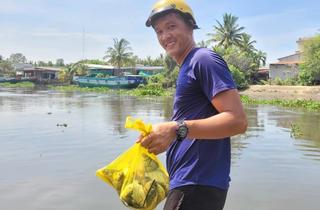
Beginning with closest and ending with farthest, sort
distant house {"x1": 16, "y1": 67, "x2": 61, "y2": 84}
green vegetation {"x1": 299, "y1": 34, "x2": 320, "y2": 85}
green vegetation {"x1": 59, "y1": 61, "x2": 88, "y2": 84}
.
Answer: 1. green vegetation {"x1": 299, "y1": 34, "x2": 320, "y2": 85}
2. green vegetation {"x1": 59, "y1": 61, "x2": 88, "y2": 84}
3. distant house {"x1": 16, "y1": 67, "x2": 61, "y2": 84}

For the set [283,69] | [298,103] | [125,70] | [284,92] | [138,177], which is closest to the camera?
[138,177]

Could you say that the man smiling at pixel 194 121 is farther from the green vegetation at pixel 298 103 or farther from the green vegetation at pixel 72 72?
the green vegetation at pixel 72 72

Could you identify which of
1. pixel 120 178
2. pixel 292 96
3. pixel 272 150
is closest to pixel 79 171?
pixel 272 150

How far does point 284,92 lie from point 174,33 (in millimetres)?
40165

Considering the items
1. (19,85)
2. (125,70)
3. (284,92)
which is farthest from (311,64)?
(19,85)

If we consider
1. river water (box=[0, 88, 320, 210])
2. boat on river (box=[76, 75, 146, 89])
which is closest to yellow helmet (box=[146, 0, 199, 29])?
river water (box=[0, 88, 320, 210])

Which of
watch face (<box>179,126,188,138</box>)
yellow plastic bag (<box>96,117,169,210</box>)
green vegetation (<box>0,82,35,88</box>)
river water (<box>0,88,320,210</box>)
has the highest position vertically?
watch face (<box>179,126,188,138</box>)

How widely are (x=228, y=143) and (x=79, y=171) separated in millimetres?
6447

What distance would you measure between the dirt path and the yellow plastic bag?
36035 millimetres

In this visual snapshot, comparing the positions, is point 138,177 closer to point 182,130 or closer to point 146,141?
point 146,141

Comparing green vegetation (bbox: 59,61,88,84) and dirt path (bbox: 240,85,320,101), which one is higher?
green vegetation (bbox: 59,61,88,84)

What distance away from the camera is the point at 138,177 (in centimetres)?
233

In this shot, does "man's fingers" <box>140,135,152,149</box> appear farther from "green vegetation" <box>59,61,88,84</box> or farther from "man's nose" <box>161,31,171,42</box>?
"green vegetation" <box>59,61,88,84</box>

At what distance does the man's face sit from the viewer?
97.0 inches
